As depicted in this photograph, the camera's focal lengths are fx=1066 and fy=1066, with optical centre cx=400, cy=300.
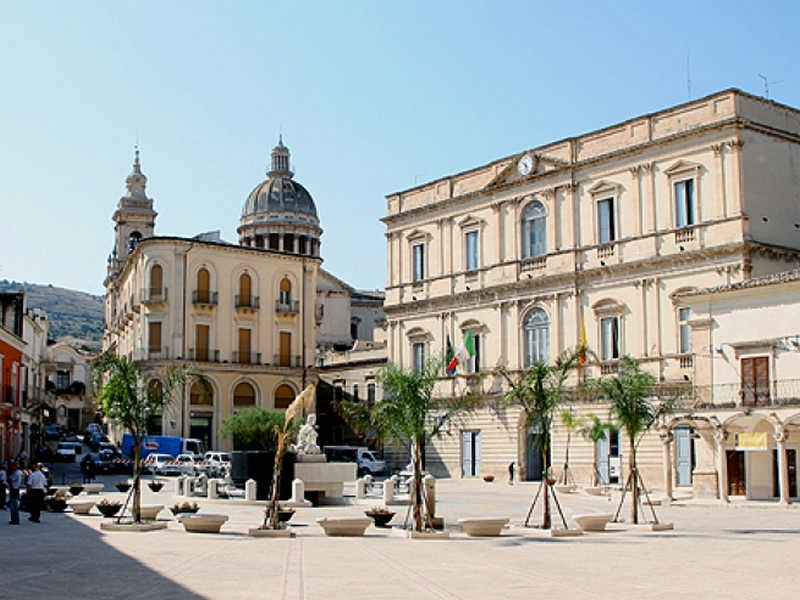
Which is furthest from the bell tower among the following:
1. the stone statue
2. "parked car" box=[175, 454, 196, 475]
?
the stone statue

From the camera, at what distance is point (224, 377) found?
2512 inches

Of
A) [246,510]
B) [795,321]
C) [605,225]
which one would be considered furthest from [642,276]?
[246,510]

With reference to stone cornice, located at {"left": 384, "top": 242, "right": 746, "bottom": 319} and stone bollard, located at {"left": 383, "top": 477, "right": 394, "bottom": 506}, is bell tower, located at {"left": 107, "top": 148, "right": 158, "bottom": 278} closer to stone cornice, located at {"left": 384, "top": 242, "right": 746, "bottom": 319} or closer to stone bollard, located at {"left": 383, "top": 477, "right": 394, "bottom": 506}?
stone cornice, located at {"left": 384, "top": 242, "right": 746, "bottom": 319}

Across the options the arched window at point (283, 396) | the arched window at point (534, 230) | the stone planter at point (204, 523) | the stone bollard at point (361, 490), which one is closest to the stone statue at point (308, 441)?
the stone bollard at point (361, 490)

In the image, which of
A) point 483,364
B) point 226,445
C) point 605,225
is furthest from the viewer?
point 226,445

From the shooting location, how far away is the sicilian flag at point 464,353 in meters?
49.5

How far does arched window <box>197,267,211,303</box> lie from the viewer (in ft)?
209

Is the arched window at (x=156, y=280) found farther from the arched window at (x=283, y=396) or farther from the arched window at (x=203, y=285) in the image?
the arched window at (x=283, y=396)

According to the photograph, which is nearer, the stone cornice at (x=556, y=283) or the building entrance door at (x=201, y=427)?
the stone cornice at (x=556, y=283)

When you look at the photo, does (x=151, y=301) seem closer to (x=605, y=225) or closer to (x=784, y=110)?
(x=605, y=225)

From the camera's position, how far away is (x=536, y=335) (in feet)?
Answer: 156

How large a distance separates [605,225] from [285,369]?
27847 millimetres

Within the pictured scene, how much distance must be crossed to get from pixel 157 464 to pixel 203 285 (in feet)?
48.4

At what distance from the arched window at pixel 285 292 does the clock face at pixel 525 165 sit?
23.8 meters
